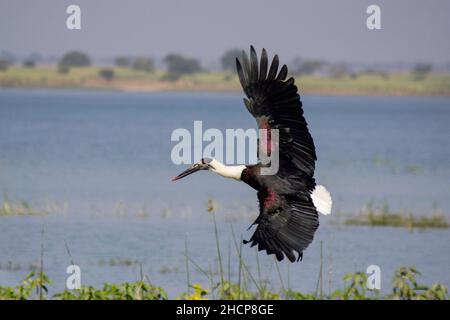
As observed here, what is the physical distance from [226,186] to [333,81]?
6398 cm

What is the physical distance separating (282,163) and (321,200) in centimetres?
52

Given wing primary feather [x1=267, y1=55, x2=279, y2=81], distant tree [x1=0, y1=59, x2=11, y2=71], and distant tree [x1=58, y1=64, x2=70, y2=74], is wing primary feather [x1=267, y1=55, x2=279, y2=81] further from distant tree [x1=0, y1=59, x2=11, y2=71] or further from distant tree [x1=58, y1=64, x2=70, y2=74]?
distant tree [x1=58, y1=64, x2=70, y2=74]

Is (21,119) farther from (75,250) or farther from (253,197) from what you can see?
(75,250)

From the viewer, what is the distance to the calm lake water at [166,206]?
49.5ft

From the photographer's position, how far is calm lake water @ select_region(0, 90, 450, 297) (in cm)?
1508

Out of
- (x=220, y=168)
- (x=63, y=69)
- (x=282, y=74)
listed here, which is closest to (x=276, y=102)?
(x=282, y=74)

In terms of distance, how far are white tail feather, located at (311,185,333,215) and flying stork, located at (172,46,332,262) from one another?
194 millimetres

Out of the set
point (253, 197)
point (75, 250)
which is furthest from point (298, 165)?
point (253, 197)

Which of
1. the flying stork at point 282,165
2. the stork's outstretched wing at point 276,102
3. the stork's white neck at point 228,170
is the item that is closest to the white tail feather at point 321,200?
the flying stork at point 282,165

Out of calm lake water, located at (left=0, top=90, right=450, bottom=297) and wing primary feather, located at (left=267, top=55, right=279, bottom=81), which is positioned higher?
wing primary feather, located at (left=267, top=55, right=279, bottom=81)

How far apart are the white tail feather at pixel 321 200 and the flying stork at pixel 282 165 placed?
194mm

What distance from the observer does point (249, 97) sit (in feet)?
31.4

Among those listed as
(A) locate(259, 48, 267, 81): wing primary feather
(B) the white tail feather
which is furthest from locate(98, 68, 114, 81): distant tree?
(A) locate(259, 48, 267, 81): wing primary feather
